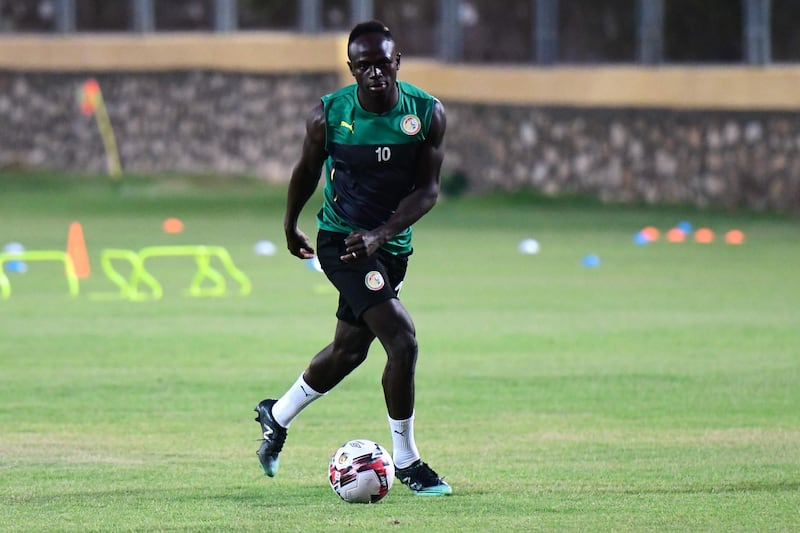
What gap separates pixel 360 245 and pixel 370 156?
1.59 ft

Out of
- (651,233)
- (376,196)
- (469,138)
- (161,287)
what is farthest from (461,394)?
(469,138)

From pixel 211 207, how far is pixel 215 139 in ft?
19.5

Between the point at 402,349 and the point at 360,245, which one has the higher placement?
the point at 360,245

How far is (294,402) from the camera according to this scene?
9.61m

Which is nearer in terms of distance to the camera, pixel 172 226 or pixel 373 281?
pixel 373 281

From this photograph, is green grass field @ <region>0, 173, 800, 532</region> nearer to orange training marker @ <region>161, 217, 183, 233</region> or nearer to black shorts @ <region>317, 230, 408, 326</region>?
black shorts @ <region>317, 230, 408, 326</region>

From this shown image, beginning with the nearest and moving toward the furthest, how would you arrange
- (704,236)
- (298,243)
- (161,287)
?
(298,243)
(161,287)
(704,236)

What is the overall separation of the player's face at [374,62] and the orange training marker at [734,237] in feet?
51.0

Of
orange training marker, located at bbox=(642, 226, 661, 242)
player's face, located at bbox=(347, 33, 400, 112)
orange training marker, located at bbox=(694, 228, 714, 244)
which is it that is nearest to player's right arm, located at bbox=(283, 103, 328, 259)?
player's face, located at bbox=(347, 33, 400, 112)

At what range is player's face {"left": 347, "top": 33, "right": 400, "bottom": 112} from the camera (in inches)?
350

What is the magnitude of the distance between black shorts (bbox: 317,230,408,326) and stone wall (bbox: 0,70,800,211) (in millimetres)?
18444

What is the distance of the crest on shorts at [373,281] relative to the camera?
29.9ft

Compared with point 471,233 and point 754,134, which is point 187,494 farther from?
point 754,134

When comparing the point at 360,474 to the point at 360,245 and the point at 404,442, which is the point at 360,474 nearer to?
the point at 404,442
